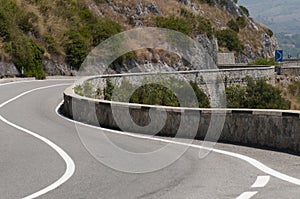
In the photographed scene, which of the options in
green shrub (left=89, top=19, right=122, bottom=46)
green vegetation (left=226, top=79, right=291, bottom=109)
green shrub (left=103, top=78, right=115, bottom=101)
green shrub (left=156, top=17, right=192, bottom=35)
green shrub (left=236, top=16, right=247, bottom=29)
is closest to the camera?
green shrub (left=103, top=78, right=115, bottom=101)

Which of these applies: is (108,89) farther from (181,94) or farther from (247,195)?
(247,195)

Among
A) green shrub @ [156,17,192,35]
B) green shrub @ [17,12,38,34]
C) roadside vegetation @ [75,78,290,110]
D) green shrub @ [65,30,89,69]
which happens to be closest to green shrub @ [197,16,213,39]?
green shrub @ [156,17,192,35]

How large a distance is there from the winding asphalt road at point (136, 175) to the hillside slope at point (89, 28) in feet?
130

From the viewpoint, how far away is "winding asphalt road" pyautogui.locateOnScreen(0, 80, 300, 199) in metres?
7.95

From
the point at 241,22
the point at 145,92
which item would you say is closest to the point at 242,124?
the point at 145,92

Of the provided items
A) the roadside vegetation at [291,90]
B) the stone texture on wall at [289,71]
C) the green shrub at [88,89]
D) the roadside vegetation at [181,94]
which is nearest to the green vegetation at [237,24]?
the stone texture on wall at [289,71]

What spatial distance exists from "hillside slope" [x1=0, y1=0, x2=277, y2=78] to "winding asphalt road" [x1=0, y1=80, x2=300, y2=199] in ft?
130

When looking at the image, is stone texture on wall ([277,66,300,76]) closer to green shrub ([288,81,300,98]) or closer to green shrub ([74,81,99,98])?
green shrub ([288,81,300,98])

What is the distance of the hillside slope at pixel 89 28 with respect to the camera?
54688 mm

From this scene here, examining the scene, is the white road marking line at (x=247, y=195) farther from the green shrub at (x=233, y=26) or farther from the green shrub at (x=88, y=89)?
the green shrub at (x=233, y=26)

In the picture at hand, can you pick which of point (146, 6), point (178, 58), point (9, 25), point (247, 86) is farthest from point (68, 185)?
point (146, 6)

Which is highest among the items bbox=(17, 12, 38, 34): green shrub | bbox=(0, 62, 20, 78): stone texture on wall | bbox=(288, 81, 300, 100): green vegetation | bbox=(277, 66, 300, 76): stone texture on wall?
bbox=(17, 12, 38, 34): green shrub

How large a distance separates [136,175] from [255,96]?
126 ft

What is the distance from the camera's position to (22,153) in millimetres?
11734
